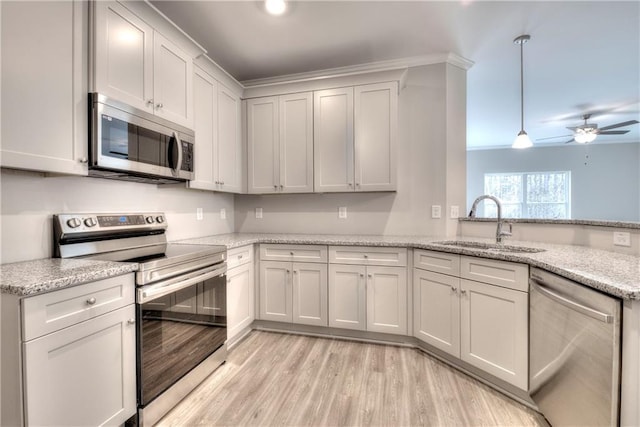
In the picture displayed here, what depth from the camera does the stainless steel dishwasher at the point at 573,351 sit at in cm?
112

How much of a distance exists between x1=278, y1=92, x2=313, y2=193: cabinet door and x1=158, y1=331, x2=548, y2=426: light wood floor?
159 cm

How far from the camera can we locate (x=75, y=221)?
1675 mm

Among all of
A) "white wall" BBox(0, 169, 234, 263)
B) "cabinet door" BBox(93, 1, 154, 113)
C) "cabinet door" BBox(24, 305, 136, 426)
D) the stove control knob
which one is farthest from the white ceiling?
"cabinet door" BBox(24, 305, 136, 426)

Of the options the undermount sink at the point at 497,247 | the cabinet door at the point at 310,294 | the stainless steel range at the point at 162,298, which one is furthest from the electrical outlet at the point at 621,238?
the stainless steel range at the point at 162,298

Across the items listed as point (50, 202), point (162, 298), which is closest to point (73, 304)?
point (162, 298)

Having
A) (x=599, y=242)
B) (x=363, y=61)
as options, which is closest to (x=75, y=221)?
(x=363, y=61)

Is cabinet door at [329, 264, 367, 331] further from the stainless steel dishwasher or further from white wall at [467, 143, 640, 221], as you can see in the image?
white wall at [467, 143, 640, 221]

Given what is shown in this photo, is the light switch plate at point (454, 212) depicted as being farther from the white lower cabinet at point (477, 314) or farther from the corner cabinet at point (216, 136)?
the corner cabinet at point (216, 136)

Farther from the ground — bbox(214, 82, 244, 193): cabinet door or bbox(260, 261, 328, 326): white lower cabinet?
bbox(214, 82, 244, 193): cabinet door

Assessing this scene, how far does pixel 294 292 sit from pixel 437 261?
1296 mm

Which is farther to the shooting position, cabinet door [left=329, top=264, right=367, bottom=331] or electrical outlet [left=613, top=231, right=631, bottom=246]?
cabinet door [left=329, top=264, right=367, bottom=331]

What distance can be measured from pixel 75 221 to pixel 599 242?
3328 mm

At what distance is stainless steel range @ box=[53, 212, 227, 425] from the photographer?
1.52 m

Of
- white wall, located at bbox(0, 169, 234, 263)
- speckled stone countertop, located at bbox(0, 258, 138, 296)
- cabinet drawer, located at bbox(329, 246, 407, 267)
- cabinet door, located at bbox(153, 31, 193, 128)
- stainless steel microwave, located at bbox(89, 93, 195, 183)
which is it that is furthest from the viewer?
cabinet drawer, located at bbox(329, 246, 407, 267)
